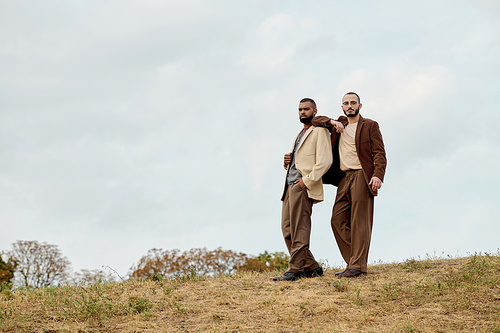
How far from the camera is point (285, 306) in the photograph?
627cm

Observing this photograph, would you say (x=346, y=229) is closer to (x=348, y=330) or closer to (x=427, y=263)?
(x=427, y=263)

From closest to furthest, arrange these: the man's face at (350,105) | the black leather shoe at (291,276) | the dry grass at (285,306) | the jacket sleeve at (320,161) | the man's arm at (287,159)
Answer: the dry grass at (285,306), the jacket sleeve at (320,161), the black leather shoe at (291,276), the man's face at (350,105), the man's arm at (287,159)

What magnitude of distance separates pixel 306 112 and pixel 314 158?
2.58 feet

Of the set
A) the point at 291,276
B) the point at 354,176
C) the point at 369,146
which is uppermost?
the point at 369,146

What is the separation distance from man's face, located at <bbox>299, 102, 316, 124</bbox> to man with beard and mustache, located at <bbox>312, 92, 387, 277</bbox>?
0.38 ft

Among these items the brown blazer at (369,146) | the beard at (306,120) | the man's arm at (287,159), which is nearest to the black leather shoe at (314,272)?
the brown blazer at (369,146)

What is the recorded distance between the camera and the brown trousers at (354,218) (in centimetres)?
750

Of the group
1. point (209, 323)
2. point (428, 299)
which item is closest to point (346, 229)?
point (428, 299)

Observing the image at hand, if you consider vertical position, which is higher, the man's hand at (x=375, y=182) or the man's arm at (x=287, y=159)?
the man's arm at (x=287, y=159)

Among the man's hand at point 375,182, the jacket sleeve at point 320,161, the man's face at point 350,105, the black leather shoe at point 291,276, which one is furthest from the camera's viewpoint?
the man's face at point 350,105

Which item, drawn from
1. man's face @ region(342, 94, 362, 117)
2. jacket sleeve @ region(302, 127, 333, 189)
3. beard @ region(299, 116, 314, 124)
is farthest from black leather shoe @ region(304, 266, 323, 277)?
man's face @ region(342, 94, 362, 117)

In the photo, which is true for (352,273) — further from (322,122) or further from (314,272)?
(322,122)

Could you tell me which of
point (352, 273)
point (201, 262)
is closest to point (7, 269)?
point (201, 262)

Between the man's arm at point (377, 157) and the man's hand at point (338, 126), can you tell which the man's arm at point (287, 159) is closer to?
the man's hand at point (338, 126)
